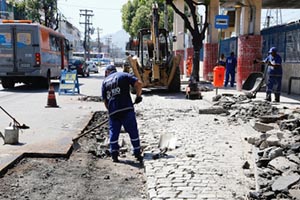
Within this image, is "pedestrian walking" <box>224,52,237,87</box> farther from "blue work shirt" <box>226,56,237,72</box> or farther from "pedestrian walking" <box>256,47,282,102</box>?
"pedestrian walking" <box>256,47,282,102</box>

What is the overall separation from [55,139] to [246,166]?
3752 millimetres

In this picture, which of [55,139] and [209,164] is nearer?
[209,164]

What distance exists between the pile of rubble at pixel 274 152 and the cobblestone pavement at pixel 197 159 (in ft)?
0.74

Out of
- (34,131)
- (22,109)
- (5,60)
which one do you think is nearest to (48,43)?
(5,60)

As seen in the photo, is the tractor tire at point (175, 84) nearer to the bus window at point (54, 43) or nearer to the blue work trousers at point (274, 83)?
the blue work trousers at point (274, 83)

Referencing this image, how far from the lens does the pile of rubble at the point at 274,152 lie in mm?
4616

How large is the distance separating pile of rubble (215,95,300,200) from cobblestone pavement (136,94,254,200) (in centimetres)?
23

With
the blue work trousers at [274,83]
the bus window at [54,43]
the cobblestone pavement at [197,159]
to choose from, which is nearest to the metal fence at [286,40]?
the blue work trousers at [274,83]

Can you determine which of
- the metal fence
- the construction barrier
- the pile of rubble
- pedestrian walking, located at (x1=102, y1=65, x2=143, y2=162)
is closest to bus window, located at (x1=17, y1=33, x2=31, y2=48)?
the construction barrier

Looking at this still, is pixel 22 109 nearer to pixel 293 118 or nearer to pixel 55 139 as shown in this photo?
pixel 55 139

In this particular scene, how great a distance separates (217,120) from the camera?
10242 mm

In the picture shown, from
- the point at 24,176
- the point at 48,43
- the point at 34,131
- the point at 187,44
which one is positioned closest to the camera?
the point at 24,176

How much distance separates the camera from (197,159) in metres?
6.33

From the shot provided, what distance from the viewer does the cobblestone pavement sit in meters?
4.98
